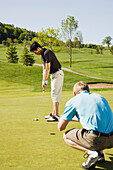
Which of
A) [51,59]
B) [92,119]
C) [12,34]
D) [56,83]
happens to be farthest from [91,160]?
[12,34]

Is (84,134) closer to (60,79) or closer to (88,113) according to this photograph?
(88,113)

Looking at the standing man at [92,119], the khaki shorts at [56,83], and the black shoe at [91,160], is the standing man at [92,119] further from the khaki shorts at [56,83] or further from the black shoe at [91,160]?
the khaki shorts at [56,83]

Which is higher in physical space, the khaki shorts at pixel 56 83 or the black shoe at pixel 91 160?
the khaki shorts at pixel 56 83

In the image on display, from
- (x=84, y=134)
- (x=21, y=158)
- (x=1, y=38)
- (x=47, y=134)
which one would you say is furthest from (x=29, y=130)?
(x=1, y=38)

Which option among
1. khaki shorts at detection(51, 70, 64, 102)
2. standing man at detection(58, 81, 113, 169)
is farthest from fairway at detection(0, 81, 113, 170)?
khaki shorts at detection(51, 70, 64, 102)

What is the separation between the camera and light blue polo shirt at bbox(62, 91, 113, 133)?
3.43 metres

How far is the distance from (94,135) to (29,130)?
232cm

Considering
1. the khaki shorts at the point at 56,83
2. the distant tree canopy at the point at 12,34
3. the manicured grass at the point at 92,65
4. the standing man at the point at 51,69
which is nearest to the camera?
the standing man at the point at 51,69

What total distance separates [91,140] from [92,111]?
432 millimetres

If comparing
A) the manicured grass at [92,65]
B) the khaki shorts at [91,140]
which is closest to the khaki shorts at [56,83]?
the khaki shorts at [91,140]

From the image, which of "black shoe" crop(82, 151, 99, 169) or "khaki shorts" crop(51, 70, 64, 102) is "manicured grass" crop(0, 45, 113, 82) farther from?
"black shoe" crop(82, 151, 99, 169)

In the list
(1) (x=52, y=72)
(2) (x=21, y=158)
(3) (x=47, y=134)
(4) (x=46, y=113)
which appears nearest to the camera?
(2) (x=21, y=158)

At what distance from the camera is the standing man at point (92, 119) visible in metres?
3.44

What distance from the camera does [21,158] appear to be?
3.90 meters
